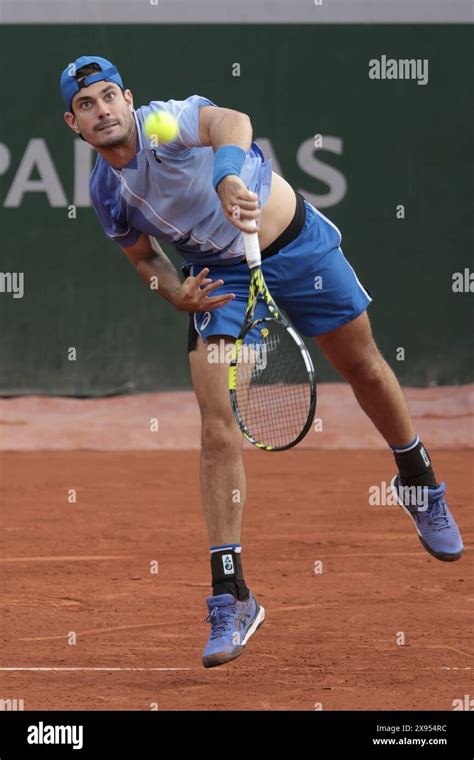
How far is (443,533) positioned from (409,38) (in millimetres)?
6716

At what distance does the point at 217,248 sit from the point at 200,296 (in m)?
0.21

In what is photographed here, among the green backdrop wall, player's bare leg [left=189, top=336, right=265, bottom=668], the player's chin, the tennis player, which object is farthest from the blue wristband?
the green backdrop wall

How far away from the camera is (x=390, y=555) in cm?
697

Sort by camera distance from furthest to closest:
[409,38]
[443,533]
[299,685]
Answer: [409,38]
[443,533]
[299,685]

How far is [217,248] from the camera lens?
15.0 feet

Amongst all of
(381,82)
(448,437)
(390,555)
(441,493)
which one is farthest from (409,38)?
(441,493)

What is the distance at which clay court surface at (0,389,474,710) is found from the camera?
14.8 ft

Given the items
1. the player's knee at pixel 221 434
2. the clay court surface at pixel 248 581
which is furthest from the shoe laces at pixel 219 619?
the player's knee at pixel 221 434

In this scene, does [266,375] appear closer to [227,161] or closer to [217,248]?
[217,248]

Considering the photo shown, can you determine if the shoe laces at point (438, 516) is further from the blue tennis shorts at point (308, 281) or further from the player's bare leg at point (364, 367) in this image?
the blue tennis shorts at point (308, 281)

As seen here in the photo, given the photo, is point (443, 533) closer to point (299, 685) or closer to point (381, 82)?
point (299, 685)

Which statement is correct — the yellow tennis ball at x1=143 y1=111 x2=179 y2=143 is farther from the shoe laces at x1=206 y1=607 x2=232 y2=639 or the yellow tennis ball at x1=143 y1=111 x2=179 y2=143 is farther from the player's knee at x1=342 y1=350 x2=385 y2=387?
the shoe laces at x1=206 y1=607 x2=232 y2=639

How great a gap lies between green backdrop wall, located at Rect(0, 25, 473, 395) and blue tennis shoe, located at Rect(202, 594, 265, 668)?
6667 mm
